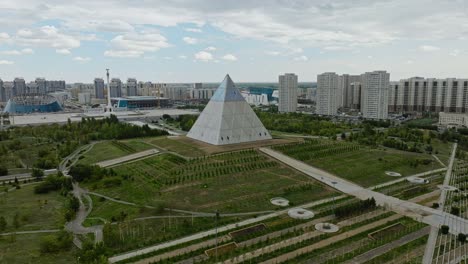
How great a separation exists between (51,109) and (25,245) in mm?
107886

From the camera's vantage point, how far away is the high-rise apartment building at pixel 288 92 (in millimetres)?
110562

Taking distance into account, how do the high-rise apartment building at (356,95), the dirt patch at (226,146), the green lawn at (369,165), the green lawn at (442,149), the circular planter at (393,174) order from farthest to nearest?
the high-rise apartment building at (356,95) → the green lawn at (442,149) → the dirt patch at (226,146) → the circular planter at (393,174) → the green lawn at (369,165)

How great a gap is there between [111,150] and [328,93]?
72637 millimetres

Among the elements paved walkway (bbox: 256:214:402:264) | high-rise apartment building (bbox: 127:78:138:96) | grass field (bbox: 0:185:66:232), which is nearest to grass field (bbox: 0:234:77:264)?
grass field (bbox: 0:185:66:232)

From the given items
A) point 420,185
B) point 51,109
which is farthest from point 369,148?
point 51,109

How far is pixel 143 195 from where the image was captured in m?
30.5

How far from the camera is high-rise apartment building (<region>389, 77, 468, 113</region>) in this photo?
3652 inches

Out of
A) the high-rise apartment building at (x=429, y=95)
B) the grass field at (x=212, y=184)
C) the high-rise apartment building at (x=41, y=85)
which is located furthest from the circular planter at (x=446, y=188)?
the high-rise apartment building at (x=41, y=85)

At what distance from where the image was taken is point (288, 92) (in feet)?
364

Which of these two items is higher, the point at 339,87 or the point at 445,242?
the point at 339,87

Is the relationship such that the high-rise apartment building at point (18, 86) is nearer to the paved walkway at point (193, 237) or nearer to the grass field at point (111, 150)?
the grass field at point (111, 150)

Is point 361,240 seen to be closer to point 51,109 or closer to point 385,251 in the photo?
point 385,251

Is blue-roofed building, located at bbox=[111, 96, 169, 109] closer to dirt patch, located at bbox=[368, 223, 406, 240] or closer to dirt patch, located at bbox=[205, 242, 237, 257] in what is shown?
dirt patch, located at bbox=[205, 242, 237, 257]

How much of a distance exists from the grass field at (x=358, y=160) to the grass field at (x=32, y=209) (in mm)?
25998
